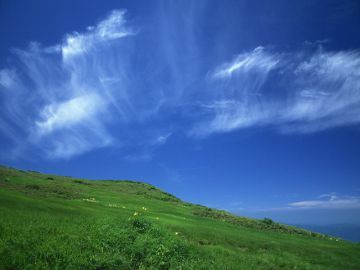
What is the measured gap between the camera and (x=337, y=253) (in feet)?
113

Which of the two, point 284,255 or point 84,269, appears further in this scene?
point 284,255

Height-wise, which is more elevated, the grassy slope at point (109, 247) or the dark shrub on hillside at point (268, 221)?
the dark shrub on hillside at point (268, 221)

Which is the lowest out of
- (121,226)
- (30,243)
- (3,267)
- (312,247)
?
(3,267)

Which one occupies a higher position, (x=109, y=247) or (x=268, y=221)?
(x=268, y=221)

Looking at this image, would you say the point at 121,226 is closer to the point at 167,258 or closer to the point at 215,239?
the point at 167,258

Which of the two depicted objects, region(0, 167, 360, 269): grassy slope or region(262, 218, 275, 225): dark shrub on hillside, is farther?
region(262, 218, 275, 225): dark shrub on hillside

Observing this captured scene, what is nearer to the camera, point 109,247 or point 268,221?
point 109,247

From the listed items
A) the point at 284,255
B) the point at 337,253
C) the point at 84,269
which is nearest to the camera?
the point at 84,269

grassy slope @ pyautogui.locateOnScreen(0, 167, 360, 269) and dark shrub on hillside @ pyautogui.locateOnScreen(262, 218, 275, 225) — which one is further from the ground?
dark shrub on hillside @ pyautogui.locateOnScreen(262, 218, 275, 225)

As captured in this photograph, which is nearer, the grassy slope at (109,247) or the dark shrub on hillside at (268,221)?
the grassy slope at (109,247)

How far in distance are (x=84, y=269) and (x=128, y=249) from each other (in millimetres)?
4023

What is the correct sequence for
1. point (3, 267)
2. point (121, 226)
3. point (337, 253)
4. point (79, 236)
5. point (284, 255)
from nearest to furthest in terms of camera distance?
point (3, 267) → point (79, 236) → point (121, 226) → point (284, 255) → point (337, 253)

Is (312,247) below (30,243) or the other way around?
the other way around

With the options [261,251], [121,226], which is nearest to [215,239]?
[261,251]
